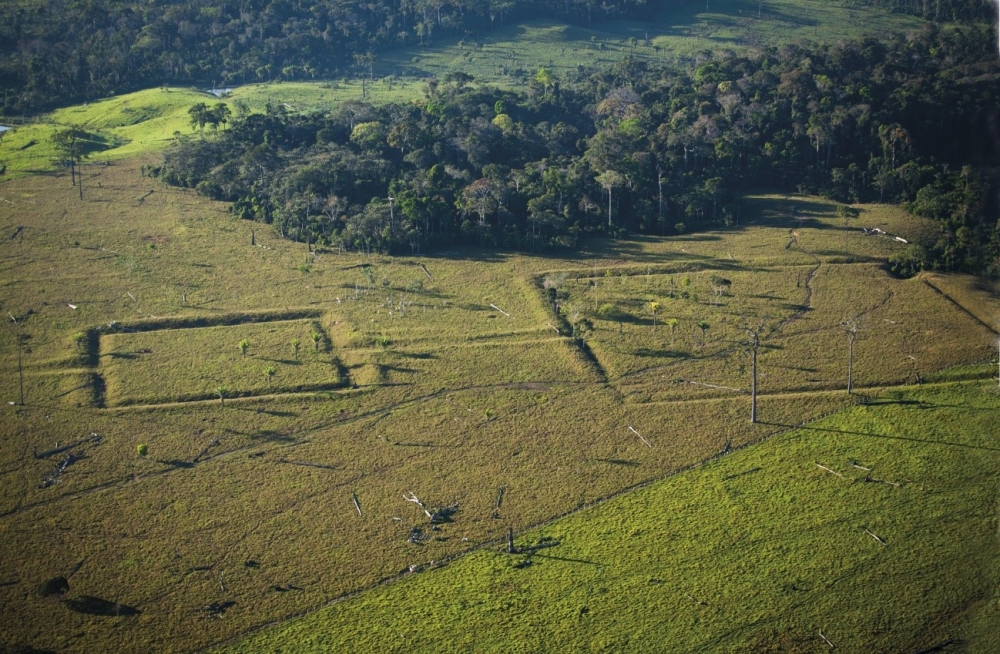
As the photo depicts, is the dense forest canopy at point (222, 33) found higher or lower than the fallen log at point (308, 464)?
higher

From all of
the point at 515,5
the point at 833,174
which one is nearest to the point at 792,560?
the point at 833,174

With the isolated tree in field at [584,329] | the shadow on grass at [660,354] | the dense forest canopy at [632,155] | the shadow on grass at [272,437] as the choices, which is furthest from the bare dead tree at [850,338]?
the shadow on grass at [272,437]

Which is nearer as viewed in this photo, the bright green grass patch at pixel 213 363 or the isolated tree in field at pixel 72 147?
the bright green grass patch at pixel 213 363

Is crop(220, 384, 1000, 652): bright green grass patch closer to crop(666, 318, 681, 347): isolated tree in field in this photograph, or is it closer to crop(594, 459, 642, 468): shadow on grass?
crop(594, 459, 642, 468): shadow on grass

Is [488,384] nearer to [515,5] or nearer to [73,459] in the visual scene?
[73,459]

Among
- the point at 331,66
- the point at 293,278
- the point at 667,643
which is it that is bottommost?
the point at 667,643

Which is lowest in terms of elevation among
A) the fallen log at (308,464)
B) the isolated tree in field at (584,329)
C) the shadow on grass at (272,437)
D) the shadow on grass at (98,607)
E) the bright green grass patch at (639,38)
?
the shadow on grass at (98,607)

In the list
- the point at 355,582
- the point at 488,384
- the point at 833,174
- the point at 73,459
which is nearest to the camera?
the point at 355,582

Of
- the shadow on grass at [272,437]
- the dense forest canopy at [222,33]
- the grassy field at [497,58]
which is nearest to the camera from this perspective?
the shadow on grass at [272,437]

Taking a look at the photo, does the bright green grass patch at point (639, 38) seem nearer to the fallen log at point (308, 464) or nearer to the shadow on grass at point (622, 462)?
the shadow on grass at point (622, 462)
